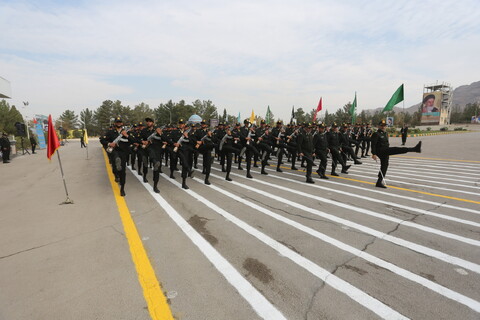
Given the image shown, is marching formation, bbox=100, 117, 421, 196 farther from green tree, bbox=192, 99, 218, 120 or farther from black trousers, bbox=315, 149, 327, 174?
green tree, bbox=192, 99, 218, 120

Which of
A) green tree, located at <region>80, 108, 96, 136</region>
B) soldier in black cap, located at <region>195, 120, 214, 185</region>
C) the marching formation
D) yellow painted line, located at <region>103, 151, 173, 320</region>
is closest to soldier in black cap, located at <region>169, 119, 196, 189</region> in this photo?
the marching formation

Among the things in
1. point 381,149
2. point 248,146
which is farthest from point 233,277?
point 381,149

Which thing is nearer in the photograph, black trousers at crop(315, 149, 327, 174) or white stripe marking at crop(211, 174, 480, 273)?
white stripe marking at crop(211, 174, 480, 273)

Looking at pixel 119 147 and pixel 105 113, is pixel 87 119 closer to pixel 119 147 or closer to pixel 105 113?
pixel 105 113

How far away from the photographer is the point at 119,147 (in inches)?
270

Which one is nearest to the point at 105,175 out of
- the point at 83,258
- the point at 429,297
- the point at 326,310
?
→ the point at 83,258

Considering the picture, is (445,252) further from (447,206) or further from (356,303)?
(447,206)

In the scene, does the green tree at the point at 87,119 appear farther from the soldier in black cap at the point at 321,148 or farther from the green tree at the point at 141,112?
the soldier in black cap at the point at 321,148

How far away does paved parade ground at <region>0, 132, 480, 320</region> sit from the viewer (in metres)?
2.48

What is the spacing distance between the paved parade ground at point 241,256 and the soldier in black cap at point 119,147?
66 centimetres

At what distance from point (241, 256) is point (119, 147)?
5133mm

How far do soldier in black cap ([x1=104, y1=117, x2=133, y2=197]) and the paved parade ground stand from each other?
66 cm

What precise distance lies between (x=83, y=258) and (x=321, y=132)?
817 centimetres

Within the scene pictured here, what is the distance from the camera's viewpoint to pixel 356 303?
2.51m
